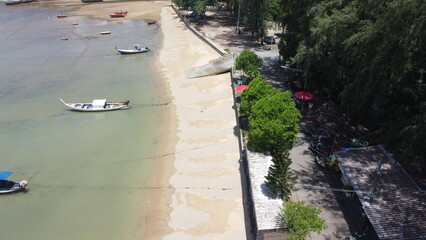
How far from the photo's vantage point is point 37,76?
44.7m

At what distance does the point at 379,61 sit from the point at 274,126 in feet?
25.0

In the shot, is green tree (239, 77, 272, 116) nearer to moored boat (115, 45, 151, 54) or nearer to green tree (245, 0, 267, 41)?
green tree (245, 0, 267, 41)

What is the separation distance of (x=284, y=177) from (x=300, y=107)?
13.4m

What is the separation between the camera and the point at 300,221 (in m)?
15.9

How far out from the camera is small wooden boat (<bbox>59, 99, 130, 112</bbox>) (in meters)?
34.6

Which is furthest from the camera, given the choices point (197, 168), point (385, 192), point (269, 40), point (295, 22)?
point (269, 40)

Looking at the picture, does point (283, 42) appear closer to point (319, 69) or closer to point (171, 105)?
point (319, 69)

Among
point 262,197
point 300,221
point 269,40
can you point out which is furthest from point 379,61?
point 269,40

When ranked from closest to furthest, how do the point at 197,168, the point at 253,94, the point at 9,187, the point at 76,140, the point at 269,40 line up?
the point at 9,187 → the point at 197,168 → the point at 253,94 → the point at 76,140 → the point at 269,40

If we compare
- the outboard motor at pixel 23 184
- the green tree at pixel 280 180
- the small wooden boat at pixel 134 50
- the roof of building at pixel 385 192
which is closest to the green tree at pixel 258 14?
the small wooden boat at pixel 134 50

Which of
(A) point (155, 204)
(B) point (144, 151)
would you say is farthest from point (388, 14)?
(B) point (144, 151)

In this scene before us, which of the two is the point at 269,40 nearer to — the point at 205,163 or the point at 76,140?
the point at 205,163

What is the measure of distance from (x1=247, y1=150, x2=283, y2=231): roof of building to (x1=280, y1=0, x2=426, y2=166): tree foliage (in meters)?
8.28

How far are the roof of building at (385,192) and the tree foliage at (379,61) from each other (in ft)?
4.97
